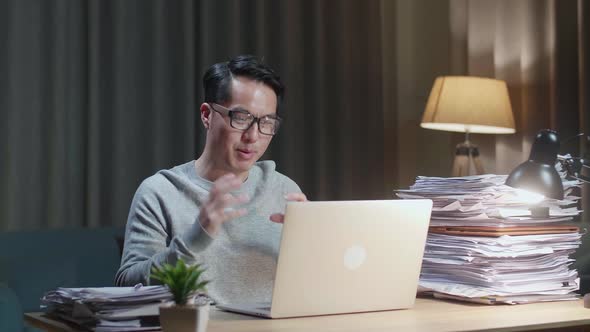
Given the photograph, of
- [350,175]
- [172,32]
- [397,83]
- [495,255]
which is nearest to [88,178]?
[172,32]

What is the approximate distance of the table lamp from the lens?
3648 mm

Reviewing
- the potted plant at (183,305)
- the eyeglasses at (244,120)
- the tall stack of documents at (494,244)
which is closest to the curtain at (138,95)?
the eyeglasses at (244,120)

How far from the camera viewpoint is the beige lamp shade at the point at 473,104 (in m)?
3.65

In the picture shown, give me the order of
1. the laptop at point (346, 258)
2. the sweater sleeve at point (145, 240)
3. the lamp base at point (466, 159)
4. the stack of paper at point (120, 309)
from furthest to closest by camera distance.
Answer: the lamp base at point (466, 159) < the sweater sleeve at point (145, 240) < the laptop at point (346, 258) < the stack of paper at point (120, 309)

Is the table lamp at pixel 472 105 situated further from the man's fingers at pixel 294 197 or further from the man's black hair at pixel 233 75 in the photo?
the man's fingers at pixel 294 197

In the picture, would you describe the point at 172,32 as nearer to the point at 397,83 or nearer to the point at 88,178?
the point at 88,178

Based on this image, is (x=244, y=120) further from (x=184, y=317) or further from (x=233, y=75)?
(x=184, y=317)

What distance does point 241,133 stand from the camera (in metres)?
2.04

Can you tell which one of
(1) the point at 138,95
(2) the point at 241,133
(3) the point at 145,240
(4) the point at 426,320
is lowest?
(4) the point at 426,320

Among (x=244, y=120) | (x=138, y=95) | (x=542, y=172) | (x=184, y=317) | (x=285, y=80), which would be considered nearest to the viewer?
(x=184, y=317)

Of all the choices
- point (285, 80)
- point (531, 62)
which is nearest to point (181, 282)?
point (531, 62)

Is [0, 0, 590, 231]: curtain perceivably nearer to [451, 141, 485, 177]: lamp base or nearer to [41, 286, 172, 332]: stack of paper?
[451, 141, 485, 177]: lamp base

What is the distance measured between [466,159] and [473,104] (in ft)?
1.01

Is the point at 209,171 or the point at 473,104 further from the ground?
the point at 473,104
